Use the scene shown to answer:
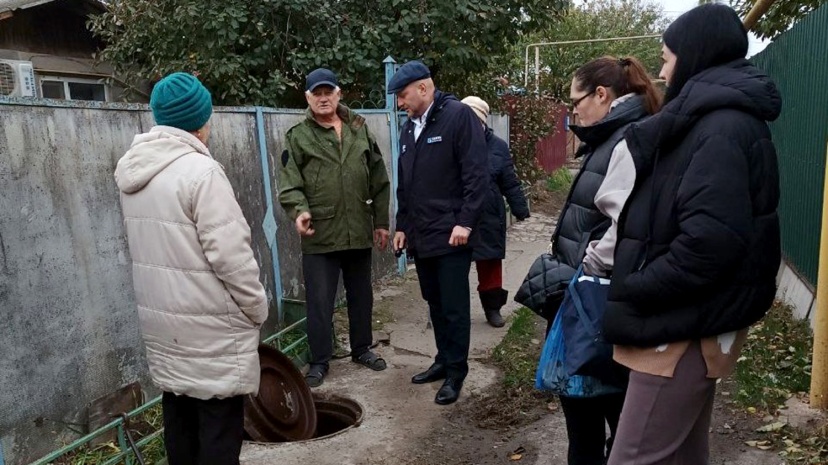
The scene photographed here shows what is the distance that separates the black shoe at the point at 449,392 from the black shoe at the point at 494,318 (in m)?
1.49

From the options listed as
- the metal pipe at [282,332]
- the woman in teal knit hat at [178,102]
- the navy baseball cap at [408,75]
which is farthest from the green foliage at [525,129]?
the woman in teal knit hat at [178,102]

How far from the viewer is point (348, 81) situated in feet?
24.3

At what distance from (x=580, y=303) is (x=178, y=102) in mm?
1585

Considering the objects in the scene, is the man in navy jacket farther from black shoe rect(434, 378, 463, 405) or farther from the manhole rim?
the manhole rim

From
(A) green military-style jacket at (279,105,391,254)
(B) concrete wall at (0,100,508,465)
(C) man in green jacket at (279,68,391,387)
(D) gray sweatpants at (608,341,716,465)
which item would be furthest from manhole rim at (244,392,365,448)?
(D) gray sweatpants at (608,341,716,465)

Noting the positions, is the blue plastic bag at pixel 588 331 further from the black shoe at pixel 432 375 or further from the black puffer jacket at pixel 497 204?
the black puffer jacket at pixel 497 204

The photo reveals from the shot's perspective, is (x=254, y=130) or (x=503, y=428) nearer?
(x=503, y=428)

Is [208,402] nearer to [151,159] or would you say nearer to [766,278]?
[151,159]

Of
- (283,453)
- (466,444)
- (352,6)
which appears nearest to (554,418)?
(466,444)

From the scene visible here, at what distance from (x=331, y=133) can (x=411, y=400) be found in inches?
68.9

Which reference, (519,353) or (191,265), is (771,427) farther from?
(191,265)

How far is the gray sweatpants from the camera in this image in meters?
1.92

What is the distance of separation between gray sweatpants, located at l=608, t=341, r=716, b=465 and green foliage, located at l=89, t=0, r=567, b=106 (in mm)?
5971

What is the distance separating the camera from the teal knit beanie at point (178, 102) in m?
Answer: 2.46
